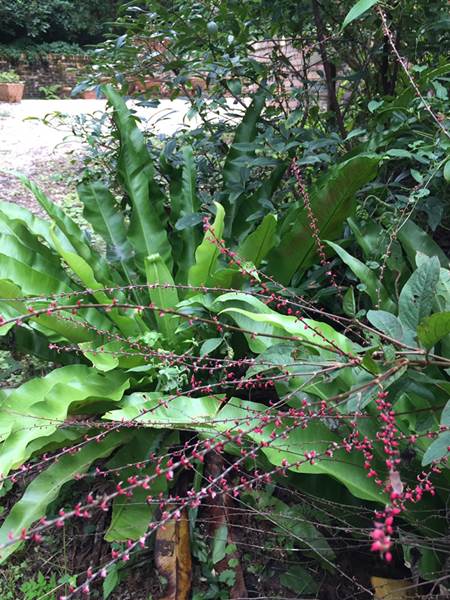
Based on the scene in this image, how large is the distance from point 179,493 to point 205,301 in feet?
2.28

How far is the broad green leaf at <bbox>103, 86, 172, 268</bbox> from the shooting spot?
2.46m

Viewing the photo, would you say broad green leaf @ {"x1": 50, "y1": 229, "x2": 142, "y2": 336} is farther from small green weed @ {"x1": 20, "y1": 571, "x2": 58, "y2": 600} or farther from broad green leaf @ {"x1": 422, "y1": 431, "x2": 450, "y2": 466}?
broad green leaf @ {"x1": 422, "y1": 431, "x2": 450, "y2": 466}

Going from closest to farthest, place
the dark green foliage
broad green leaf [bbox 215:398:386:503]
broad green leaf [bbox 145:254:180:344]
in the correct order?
broad green leaf [bbox 215:398:386:503], broad green leaf [bbox 145:254:180:344], the dark green foliage

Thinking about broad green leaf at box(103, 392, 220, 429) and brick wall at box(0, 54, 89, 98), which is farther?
brick wall at box(0, 54, 89, 98)

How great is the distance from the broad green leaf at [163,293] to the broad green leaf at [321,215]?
429mm

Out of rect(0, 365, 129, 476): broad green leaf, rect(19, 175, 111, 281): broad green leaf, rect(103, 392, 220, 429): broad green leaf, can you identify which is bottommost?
rect(0, 365, 129, 476): broad green leaf

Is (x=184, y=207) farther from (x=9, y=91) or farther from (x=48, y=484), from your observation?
(x=9, y=91)

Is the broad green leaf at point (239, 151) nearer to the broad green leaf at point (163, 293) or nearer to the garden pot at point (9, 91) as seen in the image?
the broad green leaf at point (163, 293)

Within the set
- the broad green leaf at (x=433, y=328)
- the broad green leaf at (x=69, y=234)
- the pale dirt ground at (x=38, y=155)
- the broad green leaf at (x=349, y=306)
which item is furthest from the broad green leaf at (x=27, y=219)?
the broad green leaf at (x=433, y=328)

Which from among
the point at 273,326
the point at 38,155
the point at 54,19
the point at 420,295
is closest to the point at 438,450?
the point at 420,295

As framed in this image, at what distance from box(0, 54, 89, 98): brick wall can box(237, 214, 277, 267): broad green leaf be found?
48.3 ft

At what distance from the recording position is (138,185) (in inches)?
99.4

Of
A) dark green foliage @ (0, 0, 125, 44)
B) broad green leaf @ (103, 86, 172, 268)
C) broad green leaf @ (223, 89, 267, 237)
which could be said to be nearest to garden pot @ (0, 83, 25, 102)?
dark green foliage @ (0, 0, 125, 44)

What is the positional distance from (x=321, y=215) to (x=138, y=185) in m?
0.93
